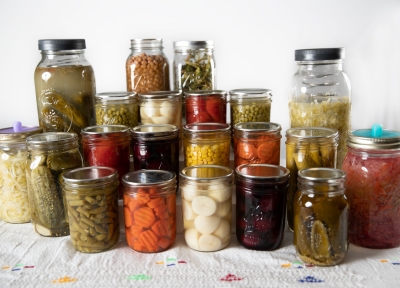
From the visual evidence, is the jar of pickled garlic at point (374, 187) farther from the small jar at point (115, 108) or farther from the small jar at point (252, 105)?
the small jar at point (115, 108)

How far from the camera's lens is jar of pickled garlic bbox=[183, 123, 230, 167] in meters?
0.96

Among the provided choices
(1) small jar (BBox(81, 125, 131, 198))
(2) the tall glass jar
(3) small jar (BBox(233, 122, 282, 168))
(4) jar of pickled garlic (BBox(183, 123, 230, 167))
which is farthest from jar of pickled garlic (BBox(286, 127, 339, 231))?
(2) the tall glass jar

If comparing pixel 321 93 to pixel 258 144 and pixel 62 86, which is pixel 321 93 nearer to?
pixel 258 144

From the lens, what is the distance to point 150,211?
0.86 m

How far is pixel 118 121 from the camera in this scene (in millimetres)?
1072

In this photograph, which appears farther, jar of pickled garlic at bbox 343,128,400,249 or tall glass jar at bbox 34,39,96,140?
tall glass jar at bbox 34,39,96,140

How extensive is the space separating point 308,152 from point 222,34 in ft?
2.81

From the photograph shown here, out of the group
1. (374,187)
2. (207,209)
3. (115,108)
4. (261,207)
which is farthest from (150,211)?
(374,187)

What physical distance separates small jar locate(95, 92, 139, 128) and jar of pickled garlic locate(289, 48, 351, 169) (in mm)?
391

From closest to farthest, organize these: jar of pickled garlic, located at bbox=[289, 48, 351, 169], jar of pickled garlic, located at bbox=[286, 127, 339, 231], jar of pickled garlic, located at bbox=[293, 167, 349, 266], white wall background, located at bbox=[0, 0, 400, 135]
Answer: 1. jar of pickled garlic, located at bbox=[293, 167, 349, 266]
2. jar of pickled garlic, located at bbox=[286, 127, 339, 231]
3. jar of pickled garlic, located at bbox=[289, 48, 351, 169]
4. white wall background, located at bbox=[0, 0, 400, 135]

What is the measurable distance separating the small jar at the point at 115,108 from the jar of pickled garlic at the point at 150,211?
0.21 metres

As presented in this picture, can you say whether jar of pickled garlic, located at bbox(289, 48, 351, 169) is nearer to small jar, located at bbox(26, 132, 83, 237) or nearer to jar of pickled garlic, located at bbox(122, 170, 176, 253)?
jar of pickled garlic, located at bbox(122, 170, 176, 253)

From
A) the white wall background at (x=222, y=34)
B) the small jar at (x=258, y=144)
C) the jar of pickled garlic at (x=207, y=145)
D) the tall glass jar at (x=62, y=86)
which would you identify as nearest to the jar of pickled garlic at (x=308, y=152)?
the small jar at (x=258, y=144)

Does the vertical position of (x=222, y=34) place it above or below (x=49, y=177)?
above
